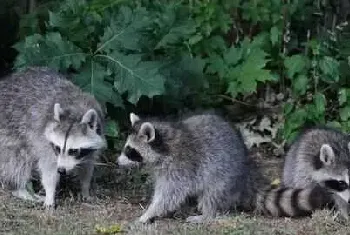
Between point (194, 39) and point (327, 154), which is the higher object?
point (194, 39)

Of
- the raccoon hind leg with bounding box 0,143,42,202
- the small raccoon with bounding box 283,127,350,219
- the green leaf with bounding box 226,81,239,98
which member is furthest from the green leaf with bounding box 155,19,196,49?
the raccoon hind leg with bounding box 0,143,42,202

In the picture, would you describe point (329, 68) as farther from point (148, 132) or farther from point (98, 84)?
point (148, 132)

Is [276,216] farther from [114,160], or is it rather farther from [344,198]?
[114,160]

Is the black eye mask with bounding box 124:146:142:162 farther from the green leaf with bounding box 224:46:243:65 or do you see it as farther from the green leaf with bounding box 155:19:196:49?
the green leaf with bounding box 224:46:243:65

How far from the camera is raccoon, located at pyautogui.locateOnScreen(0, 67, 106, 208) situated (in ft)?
27.5

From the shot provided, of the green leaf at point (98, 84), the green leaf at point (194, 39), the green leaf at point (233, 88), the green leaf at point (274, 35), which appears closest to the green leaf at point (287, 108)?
the green leaf at point (233, 88)

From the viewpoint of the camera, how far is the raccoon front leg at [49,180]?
854cm

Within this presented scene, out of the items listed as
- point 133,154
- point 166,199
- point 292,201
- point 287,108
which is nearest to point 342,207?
point 292,201

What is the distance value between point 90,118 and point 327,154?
6.74 ft

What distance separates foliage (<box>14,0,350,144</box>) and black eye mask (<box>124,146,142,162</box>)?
2.69 feet

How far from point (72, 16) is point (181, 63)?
1.28m

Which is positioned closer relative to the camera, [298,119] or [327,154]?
[327,154]

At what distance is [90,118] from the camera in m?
8.41

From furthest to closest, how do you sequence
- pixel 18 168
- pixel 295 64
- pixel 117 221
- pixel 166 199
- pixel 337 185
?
pixel 295 64, pixel 18 168, pixel 337 185, pixel 166 199, pixel 117 221
